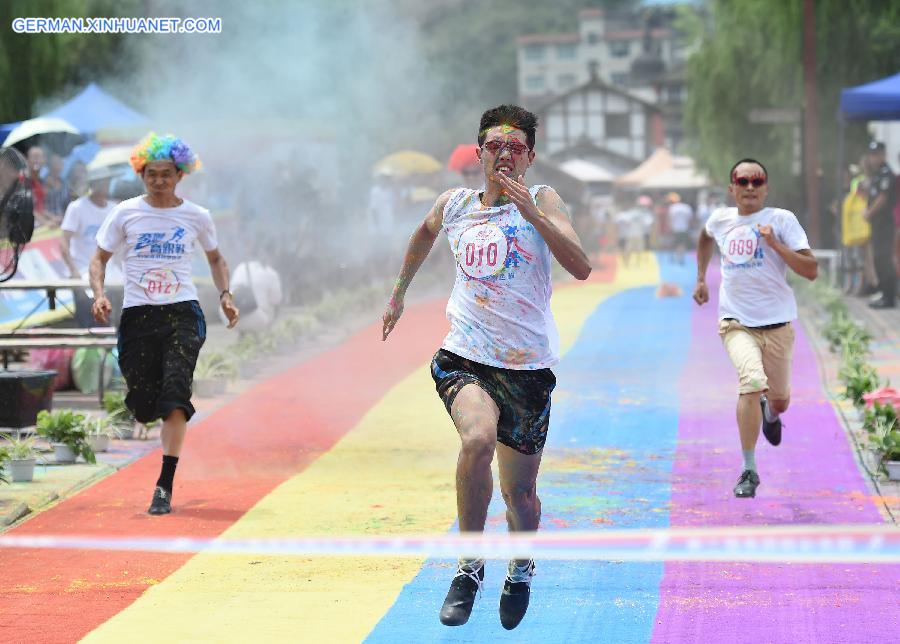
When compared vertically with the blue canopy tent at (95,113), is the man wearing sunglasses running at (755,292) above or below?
below

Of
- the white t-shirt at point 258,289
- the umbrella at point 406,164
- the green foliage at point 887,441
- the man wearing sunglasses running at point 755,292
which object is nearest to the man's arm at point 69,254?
the white t-shirt at point 258,289

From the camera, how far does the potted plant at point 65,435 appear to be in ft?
30.7

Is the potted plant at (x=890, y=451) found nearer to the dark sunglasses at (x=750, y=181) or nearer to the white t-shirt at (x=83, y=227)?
the dark sunglasses at (x=750, y=181)

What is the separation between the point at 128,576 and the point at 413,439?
403cm

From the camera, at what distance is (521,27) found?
2536cm

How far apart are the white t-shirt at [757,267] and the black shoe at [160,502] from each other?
10.2 feet

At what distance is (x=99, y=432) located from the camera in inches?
389

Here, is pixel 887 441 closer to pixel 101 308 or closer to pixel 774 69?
pixel 101 308

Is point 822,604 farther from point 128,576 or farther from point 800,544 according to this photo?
point 128,576

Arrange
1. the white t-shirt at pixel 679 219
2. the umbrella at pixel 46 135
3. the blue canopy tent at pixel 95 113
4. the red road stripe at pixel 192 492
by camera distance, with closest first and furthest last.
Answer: the red road stripe at pixel 192 492
the umbrella at pixel 46 135
the blue canopy tent at pixel 95 113
the white t-shirt at pixel 679 219

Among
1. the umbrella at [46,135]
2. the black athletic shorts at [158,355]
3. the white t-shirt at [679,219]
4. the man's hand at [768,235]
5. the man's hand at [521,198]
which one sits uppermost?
the umbrella at [46,135]

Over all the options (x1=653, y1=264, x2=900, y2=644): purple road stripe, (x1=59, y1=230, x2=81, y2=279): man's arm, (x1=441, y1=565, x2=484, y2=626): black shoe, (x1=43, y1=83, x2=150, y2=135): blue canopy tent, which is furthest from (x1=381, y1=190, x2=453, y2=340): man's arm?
(x1=43, y1=83, x2=150, y2=135): blue canopy tent

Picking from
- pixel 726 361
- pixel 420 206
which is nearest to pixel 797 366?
pixel 726 361

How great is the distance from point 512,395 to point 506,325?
25 centimetres
